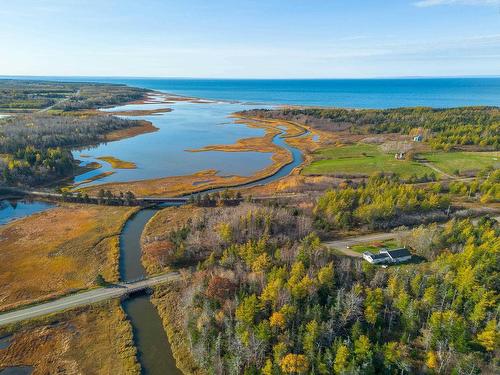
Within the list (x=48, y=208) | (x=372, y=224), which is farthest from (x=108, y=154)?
(x=372, y=224)

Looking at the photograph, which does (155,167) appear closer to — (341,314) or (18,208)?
(18,208)

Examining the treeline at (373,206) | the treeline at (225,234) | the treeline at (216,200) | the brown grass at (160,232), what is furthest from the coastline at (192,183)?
the treeline at (373,206)

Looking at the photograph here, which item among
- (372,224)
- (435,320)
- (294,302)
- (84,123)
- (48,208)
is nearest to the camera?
(435,320)

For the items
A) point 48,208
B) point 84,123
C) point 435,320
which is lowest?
point 48,208

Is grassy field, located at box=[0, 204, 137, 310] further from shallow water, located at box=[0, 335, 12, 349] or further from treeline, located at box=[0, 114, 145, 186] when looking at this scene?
treeline, located at box=[0, 114, 145, 186]

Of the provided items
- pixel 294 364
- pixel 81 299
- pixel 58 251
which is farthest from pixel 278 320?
pixel 58 251

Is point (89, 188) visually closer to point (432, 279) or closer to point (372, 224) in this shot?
point (372, 224)
